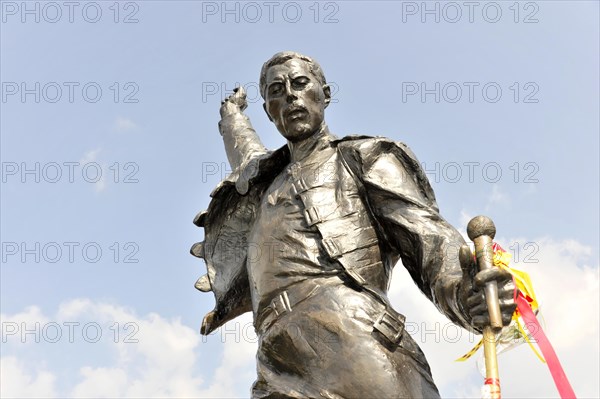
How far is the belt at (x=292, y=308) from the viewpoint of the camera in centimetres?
550

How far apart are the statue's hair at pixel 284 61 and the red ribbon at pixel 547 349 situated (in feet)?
6.43

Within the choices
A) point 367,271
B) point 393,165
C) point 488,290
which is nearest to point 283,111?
point 393,165

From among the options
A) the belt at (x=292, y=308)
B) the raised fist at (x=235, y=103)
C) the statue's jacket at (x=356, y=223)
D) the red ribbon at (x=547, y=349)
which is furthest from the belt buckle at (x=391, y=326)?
the raised fist at (x=235, y=103)

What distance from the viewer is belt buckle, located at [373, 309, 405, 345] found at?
549cm

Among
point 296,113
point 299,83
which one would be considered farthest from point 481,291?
point 299,83

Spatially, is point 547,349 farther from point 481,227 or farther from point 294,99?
point 294,99

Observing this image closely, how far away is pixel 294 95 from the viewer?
6359 millimetres

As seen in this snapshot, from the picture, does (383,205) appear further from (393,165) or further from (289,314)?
(289,314)

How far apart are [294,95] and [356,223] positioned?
94 centimetres

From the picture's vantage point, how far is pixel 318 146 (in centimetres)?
647

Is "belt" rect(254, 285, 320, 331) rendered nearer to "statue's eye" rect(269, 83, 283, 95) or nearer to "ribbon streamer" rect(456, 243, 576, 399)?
"ribbon streamer" rect(456, 243, 576, 399)

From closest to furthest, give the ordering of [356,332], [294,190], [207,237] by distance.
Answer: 1. [356,332]
2. [294,190]
3. [207,237]

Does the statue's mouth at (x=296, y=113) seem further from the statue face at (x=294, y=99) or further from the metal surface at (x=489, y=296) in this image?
the metal surface at (x=489, y=296)

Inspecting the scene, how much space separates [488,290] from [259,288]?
65.9 inches
